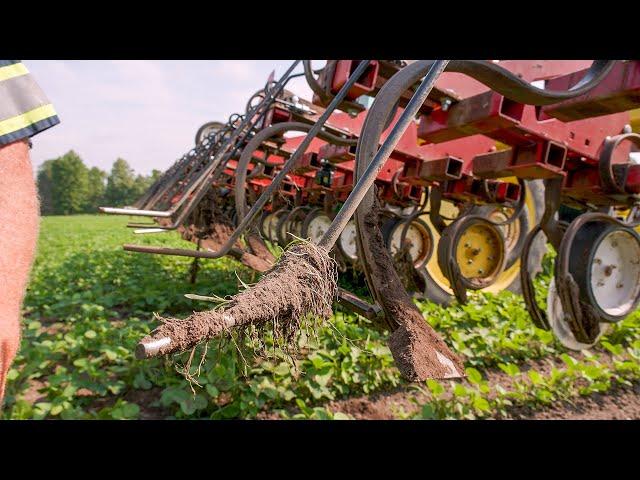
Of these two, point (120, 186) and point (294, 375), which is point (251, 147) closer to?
point (294, 375)

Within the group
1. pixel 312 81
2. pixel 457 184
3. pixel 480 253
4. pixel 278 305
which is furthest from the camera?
pixel 457 184

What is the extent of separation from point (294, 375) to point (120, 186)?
202 feet

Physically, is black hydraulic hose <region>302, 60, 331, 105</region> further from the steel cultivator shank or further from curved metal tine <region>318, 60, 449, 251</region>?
curved metal tine <region>318, 60, 449, 251</region>

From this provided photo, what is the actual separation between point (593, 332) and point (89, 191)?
65.0 m

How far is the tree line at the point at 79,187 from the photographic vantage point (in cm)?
5566

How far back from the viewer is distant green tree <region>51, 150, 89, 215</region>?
55875 millimetres

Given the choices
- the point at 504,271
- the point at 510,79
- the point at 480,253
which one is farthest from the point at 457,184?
the point at 510,79

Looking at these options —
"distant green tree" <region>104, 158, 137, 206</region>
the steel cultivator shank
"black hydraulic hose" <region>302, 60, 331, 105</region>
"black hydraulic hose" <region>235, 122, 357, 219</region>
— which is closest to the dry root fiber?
the steel cultivator shank

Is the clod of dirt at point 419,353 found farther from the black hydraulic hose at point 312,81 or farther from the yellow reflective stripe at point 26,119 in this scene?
the black hydraulic hose at point 312,81

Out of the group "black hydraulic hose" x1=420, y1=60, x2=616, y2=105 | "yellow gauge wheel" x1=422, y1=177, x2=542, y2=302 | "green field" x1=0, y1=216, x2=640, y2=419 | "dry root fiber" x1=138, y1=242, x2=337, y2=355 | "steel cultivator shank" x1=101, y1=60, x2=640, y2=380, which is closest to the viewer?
"dry root fiber" x1=138, y1=242, x2=337, y2=355

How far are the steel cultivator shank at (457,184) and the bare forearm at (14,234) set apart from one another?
556 mm

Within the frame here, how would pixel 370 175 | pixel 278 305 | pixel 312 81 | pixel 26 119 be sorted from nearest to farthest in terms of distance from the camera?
pixel 278 305, pixel 370 175, pixel 26 119, pixel 312 81

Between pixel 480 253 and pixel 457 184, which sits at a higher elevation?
pixel 457 184

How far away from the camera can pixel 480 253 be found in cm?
346
